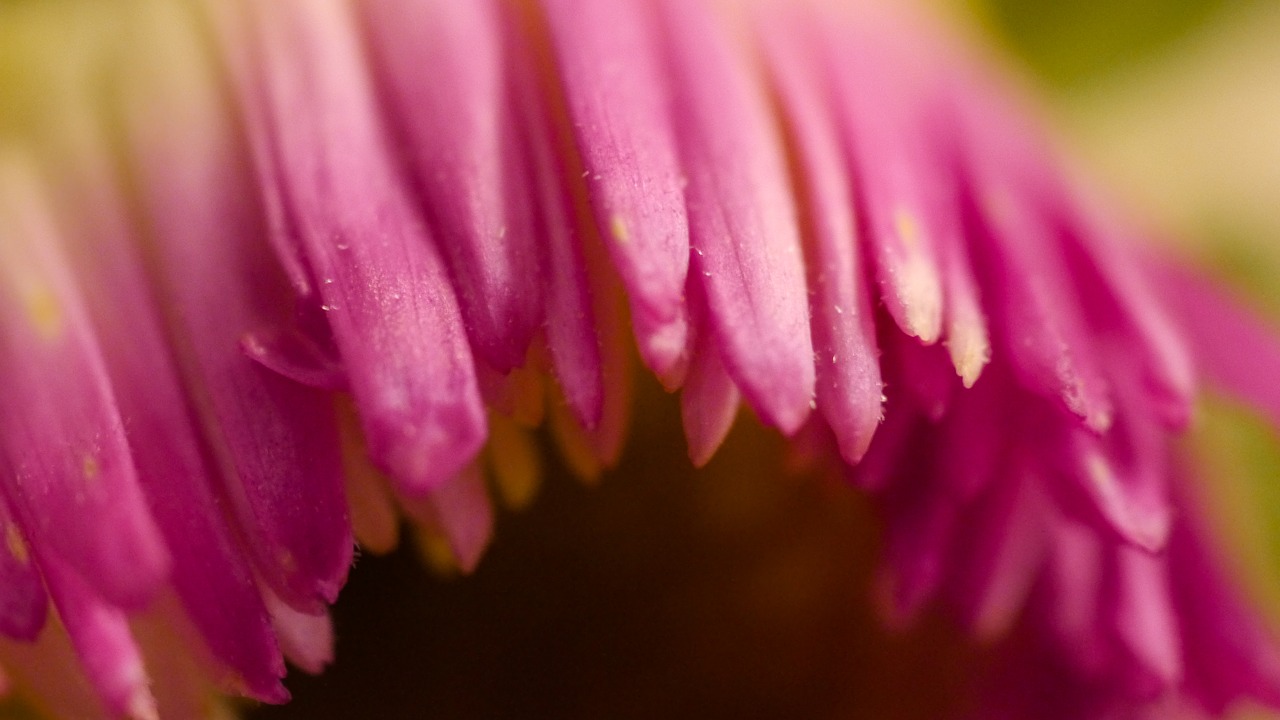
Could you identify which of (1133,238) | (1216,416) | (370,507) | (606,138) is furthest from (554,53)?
(1216,416)

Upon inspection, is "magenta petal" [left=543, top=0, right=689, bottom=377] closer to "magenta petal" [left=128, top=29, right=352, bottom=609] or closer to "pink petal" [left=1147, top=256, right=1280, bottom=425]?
"magenta petal" [left=128, top=29, right=352, bottom=609]

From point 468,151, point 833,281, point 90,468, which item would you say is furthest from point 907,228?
point 90,468

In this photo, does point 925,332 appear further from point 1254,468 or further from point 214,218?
point 1254,468

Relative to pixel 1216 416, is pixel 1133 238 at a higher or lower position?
higher

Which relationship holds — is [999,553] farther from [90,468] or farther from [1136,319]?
[90,468]

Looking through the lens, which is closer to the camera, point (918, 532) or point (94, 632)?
point (94, 632)

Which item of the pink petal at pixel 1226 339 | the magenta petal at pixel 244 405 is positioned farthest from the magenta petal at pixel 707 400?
the pink petal at pixel 1226 339

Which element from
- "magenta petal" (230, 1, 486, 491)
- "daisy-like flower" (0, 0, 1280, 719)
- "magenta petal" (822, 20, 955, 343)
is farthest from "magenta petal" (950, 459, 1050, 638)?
"magenta petal" (230, 1, 486, 491)
